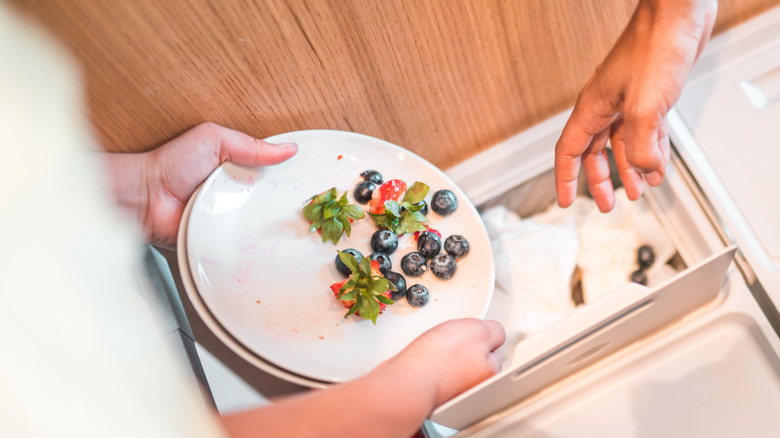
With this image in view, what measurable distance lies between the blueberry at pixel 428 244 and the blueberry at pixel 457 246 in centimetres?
1

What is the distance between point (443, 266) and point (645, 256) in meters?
0.39

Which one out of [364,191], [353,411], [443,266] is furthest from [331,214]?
[353,411]

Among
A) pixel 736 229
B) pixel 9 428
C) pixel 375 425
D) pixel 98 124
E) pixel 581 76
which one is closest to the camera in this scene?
pixel 9 428

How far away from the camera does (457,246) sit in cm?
78

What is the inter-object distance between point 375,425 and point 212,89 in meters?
0.45

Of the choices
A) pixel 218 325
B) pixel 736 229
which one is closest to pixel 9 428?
pixel 218 325

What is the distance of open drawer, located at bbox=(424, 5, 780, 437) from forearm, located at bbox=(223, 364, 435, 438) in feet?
0.20

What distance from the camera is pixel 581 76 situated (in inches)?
38.2

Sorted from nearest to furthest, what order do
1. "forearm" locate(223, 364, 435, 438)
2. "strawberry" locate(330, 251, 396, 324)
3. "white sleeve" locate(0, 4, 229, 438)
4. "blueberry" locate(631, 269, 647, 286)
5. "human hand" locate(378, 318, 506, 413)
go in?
"white sleeve" locate(0, 4, 229, 438)
"forearm" locate(223, 364, 435, 438)
"human hand" locate(378, 318, 506, 413)
"strawberry" locate(330, 251, 396, 324)
"blueberry" locate(631, 269, 647, 286)

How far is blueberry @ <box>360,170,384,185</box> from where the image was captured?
0.81 meters

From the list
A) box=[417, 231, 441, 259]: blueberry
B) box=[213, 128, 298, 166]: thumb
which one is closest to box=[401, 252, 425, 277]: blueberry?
box=[417, 231, 441, 259]: blueberry

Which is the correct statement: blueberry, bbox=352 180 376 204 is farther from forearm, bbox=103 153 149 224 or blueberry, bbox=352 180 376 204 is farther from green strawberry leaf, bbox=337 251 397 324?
forearm, bbox=103 153 149 224

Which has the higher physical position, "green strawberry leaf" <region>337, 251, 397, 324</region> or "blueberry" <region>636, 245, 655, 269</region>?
"green strawberry leaf" <region>337, 251, 397, 324</region>

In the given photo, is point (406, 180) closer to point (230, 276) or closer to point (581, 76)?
point (230, 276)
